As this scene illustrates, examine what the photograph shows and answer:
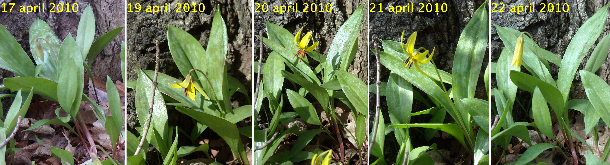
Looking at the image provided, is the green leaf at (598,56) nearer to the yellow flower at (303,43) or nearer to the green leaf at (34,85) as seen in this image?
the yellow flower at (303,43)

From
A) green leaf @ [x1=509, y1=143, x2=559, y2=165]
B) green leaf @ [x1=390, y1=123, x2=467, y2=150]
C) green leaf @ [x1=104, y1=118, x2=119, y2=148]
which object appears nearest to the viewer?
green leaf @ [x1=390, y1=123, x2=467, y2=150]

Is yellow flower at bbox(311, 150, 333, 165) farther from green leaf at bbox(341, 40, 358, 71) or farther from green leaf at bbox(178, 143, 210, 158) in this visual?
green leaf at bbox(178, 143, 210, 158)

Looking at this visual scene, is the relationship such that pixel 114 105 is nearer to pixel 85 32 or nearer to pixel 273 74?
pixel 85 32

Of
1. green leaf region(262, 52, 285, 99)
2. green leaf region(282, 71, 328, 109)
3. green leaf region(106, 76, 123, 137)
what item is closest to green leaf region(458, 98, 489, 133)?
green leaf region(282, 71, 328, 109)

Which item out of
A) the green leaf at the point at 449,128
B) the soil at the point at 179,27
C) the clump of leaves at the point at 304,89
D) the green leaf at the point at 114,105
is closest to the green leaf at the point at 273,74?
the clump of leaves at the point at 304,89

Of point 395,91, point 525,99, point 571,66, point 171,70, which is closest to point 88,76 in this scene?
A: point 171,70
